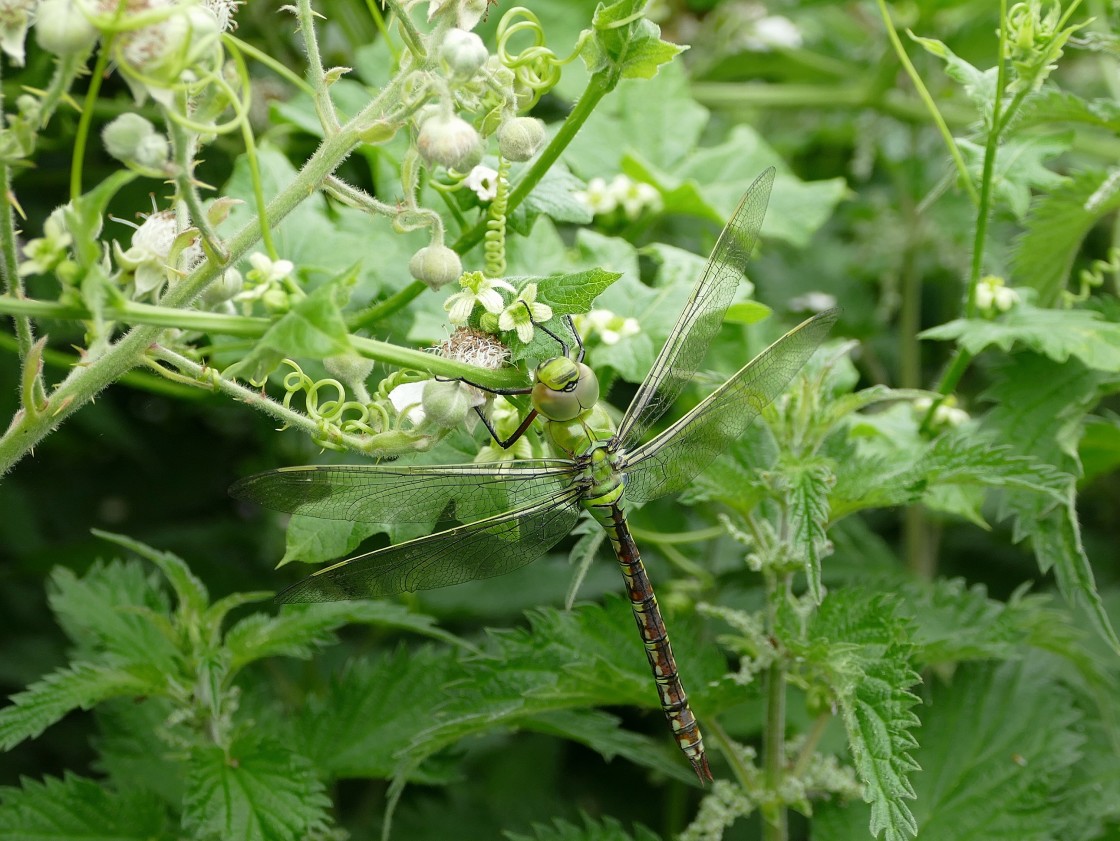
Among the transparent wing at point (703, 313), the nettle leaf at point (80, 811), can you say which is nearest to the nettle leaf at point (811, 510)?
the transparent wing at point (703, 313)

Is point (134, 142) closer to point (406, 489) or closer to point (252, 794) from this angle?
point (406, 489)

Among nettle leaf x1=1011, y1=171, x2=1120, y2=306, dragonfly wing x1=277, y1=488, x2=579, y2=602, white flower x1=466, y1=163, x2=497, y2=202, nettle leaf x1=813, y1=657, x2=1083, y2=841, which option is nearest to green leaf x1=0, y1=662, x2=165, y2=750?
dragonfly wing x1=277, y1=488, x2=579, y2=602

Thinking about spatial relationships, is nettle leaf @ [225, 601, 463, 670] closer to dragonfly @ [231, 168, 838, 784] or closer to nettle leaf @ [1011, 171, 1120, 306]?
dragonfly @ [231, 168, 838, 784]

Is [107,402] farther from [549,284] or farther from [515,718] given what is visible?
[549,284]

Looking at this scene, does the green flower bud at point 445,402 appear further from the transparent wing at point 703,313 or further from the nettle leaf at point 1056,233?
the nettle leaf at point 1056,233

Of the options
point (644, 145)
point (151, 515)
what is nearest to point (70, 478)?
point (151, 515)

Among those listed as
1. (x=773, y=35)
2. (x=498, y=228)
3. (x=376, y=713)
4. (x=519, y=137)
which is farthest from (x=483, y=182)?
(x=773, y=35)
